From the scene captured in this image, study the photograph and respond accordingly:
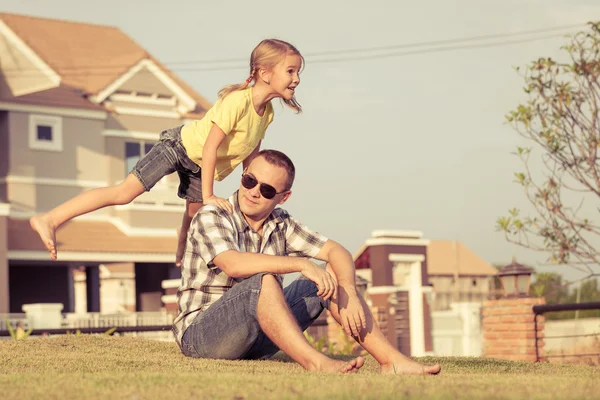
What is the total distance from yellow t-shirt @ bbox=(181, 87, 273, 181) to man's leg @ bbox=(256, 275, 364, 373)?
2069mm

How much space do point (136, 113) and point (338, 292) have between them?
25.4 meters

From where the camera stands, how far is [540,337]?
46.8 feet

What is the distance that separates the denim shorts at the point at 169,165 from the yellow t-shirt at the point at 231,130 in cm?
8

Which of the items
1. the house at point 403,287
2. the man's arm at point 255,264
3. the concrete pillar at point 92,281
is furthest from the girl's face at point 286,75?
the concrete pillar at point 92,281

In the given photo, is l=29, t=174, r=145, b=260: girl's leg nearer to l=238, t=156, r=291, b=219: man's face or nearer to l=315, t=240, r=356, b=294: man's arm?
l=238, t=156, r=291, b=219: man's face

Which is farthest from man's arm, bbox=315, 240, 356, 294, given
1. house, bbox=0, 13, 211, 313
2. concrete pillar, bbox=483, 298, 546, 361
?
house, bbox=0, 13, 211, 313

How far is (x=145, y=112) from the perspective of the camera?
30.7 metres

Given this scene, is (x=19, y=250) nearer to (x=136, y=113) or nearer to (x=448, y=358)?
(x=136, y=113)

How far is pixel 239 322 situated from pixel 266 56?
90.7 inches

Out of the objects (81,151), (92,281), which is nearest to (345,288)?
(81,151)

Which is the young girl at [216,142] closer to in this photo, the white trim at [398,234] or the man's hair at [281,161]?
the man's hair at [281,161]

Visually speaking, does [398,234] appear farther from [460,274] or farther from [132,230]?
[460,274]

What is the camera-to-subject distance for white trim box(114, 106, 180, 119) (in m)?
30.2

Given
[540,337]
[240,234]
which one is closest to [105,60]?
[540,337]
